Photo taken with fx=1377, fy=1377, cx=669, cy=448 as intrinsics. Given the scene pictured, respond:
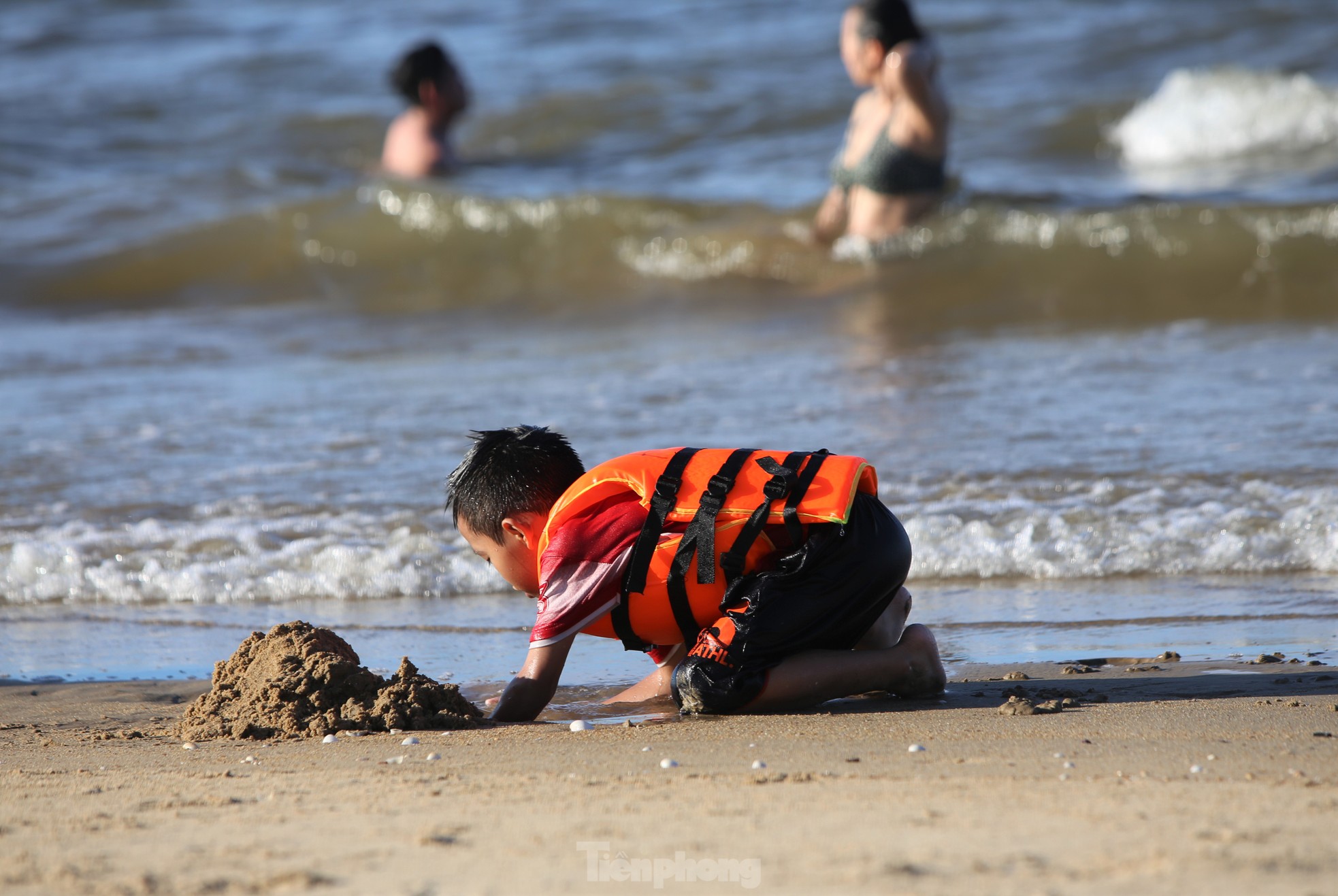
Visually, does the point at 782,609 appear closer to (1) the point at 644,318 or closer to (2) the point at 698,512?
(2) the point at 698,512

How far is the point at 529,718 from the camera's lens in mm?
2783

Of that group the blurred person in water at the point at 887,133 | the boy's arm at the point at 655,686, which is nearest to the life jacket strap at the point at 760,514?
the boy's arm at the point at 655,686

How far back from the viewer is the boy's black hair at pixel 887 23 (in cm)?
754

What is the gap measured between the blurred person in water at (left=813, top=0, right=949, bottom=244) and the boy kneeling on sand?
17.0 ft

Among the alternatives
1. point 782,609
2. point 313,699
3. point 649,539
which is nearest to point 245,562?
point 313,699

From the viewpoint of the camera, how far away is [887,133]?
7.92 meters

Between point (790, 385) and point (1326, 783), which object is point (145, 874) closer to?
point (1326, 783)

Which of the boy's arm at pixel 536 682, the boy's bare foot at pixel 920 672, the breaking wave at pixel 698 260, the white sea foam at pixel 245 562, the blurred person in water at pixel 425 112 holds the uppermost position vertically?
the blurred person in water at pixel 425 112

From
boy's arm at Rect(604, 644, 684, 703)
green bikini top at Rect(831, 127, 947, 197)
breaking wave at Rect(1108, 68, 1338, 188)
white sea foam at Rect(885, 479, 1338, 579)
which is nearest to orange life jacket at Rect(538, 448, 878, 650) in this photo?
boy's arm at Rect(604, 644, 684, 703)

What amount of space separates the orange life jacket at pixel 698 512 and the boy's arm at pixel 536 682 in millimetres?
90

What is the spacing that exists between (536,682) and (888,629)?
814 mm

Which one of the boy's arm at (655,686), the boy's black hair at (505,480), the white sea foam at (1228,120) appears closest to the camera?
the boy's black hair at (505,480)

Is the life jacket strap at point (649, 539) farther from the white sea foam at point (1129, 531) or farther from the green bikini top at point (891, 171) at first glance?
the green bikini top at point (891, 171)

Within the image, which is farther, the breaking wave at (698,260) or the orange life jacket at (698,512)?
the breaking wave at (698,260)
